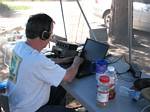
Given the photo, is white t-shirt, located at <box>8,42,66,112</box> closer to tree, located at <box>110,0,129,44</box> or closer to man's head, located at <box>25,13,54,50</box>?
man's head, located at <box>25,13,54,50</box>

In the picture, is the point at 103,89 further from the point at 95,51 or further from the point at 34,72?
the point at 95,51

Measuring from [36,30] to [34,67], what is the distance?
0.29m

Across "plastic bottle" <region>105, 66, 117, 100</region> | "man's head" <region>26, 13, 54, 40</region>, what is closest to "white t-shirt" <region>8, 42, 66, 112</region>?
"man's head" <region>26, 13, 54, 40</region>

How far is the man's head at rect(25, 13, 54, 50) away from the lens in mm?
2604

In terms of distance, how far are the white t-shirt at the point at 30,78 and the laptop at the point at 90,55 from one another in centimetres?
38

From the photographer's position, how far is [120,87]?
106 inches

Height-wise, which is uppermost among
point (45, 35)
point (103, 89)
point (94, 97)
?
point (45, 35)

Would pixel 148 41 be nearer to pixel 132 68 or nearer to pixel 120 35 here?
pixel 120 35

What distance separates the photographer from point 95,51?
3.21 m

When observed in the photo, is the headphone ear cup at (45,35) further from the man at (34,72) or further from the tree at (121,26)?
the tree at (121,26)

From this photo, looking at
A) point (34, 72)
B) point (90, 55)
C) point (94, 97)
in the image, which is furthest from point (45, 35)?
point (90, 55)

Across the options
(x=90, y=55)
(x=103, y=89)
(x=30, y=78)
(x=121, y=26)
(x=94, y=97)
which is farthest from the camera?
(x=121, y=26)

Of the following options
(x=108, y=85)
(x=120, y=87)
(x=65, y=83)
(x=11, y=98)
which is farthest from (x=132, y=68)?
(x=11, y=98)

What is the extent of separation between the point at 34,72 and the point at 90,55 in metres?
0.81
